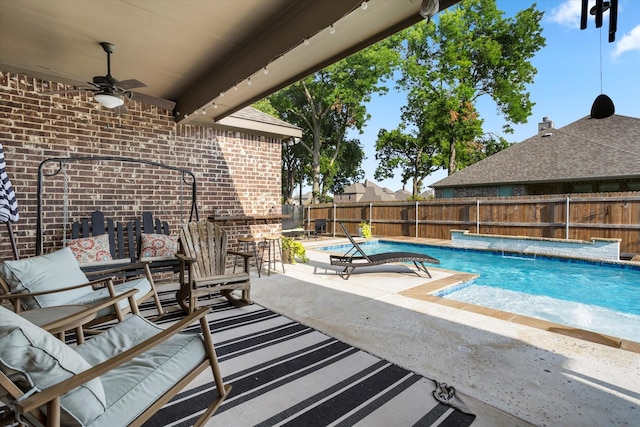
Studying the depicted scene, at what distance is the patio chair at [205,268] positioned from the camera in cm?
348

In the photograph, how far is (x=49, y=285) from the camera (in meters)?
2.69

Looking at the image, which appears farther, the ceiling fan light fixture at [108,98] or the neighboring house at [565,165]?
the neighboring house at [565,165]

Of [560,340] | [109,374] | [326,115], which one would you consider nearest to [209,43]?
[109,374]

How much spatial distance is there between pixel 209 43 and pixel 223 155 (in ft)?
9.52

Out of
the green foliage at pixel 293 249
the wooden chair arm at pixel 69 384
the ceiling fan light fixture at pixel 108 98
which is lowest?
the green foliage at pixel 293 249

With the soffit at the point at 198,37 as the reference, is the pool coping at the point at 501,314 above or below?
below

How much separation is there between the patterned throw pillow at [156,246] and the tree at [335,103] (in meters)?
13.8

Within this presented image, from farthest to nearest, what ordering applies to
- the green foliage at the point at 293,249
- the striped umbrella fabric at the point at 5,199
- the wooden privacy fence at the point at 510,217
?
1. the wooden privacy fence at the point at 510,217
2. the green foliage at the point at 293,249
3. the striped umbrella fabric at the point at 5,199

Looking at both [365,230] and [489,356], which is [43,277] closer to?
[489,356]

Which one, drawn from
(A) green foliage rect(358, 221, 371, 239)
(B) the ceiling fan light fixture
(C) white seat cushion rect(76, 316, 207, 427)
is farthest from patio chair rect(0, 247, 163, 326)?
(A) green foliage rect(358, 221, 371, 239)

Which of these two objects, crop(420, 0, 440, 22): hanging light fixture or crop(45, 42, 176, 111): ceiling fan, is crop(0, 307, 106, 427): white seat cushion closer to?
crop(420, 0, 440, 22): hanging light fixture

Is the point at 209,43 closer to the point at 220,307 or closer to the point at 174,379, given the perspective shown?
the point at 220,307

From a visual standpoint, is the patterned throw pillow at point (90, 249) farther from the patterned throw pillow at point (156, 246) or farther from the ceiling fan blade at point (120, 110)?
the ceiling fan blade at point (120, 110)

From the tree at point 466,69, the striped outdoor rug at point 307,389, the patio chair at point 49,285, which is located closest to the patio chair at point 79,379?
the striped outdoor rug at point 307,389
